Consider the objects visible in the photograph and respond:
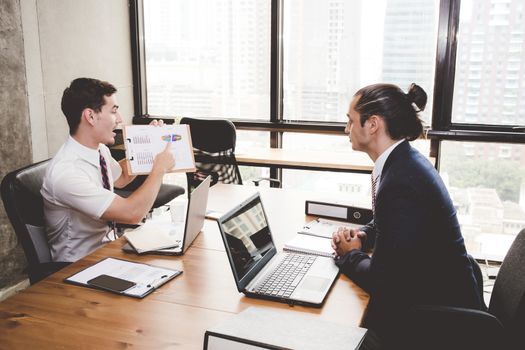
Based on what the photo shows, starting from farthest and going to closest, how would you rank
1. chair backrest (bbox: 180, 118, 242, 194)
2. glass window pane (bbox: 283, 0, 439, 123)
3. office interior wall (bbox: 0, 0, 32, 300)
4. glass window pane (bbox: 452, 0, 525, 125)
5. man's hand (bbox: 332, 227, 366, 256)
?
glass window pane (bbox: 283, 0, 439, 123) → glass window pane (bbox: 452, 0, 525, 125) → chair backrest (bbox: 180, 118, 242, 194) → office interior wall (bbox: 0, 0, 32, 300) → man's hand (bbox: 332, 227, 366, 256)

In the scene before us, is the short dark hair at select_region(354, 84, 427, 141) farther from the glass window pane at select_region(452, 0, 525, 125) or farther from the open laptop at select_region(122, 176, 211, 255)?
the glass window pane at select_region(452, 0, 525, 125)

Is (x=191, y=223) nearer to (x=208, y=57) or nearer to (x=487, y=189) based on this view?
(x=487, y=189)

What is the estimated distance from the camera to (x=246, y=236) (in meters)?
1.62

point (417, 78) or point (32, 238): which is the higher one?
point (417, 78)

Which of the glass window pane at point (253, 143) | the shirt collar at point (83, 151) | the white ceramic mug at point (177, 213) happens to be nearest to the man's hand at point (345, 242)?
the white ceramic mug at point (177, 213)

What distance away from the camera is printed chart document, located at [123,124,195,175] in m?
2.29

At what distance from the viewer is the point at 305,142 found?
465cm

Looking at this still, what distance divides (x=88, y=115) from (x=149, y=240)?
0.66 meters

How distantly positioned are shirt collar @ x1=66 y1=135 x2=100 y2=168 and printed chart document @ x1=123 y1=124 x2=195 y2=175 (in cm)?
15

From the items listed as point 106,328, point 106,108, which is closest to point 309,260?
point 106,328

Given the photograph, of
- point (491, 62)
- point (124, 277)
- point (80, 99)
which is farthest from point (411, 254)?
point (491, 62)

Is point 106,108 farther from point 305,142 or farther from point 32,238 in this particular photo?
point 305,142

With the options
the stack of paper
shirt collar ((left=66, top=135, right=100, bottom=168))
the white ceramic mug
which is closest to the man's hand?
the stack of paper

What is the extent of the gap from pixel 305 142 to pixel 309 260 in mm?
2945
